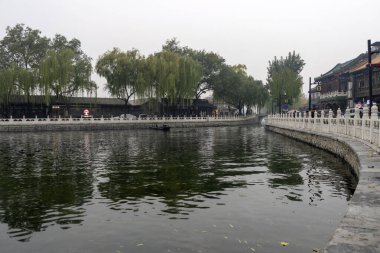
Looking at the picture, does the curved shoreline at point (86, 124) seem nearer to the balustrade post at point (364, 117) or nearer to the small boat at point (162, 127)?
the small boat at point (162, 127)

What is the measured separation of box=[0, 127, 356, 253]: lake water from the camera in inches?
257

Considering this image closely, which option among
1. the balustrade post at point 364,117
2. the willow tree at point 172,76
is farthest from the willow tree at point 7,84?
the balustrade post at point 364,117

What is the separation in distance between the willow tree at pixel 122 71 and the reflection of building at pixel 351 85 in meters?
24.2

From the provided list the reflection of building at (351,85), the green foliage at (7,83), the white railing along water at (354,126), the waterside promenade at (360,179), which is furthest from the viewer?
the green foliage at (7,83)

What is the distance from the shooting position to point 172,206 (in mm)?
8836

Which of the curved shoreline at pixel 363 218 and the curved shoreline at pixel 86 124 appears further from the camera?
the curved shoreline at pixel 86 124

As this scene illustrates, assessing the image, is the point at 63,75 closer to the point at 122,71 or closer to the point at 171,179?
the point at 122,71

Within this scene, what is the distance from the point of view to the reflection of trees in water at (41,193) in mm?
7750

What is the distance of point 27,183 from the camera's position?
11852 millimetres

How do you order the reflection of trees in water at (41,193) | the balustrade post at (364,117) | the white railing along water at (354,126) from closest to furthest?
the reflection of trees in water at (41,193)
the white railing along water at (354,126)
the balustrade post at (364,117)

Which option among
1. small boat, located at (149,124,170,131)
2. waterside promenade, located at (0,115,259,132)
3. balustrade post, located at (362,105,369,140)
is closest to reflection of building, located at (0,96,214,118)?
waterside promenade, located at (0,115,259,132)

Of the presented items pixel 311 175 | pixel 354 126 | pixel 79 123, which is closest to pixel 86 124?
pixel 79 123

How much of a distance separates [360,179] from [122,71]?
159 ft

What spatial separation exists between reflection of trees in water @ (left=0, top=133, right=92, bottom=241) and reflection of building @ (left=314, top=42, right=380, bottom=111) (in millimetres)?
34852
